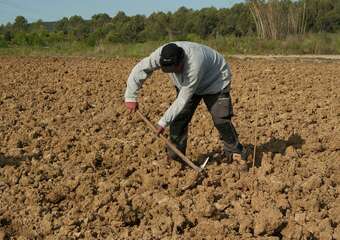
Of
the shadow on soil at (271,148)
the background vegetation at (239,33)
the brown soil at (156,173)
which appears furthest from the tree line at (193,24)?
the shadow on soil at (271,148)

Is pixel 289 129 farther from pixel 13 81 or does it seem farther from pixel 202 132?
pixel 13 81

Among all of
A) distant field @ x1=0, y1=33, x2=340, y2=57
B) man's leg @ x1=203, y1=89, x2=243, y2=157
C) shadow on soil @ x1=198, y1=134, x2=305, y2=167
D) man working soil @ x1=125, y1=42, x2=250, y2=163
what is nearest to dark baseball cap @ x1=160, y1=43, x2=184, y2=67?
man working soil @ x1=125, y1=42, x2=250, y2=163

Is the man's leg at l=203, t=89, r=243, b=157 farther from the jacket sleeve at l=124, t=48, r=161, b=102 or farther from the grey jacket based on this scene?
the jacket sleeve at l=124, t=48, r=161, b=102

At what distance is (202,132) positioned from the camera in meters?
6.59

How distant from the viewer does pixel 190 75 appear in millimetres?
4457

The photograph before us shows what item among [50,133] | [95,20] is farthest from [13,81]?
[95,20]

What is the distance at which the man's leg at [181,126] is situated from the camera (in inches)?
199

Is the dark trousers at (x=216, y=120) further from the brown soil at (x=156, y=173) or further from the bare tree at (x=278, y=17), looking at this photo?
the bare tree at (x=278, y=17)

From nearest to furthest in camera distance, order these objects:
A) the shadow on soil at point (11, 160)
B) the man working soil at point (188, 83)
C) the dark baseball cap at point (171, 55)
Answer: the dark baseball cap at point (171, 55) → the man working soil at point (188, 83) → the shadow on soil at point (11, 160)

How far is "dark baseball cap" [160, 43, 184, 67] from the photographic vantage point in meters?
4.24

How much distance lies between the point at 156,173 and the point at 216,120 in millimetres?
725

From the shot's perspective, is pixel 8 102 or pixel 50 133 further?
pixel 8 102

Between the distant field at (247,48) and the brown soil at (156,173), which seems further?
the distant field at (247,48)

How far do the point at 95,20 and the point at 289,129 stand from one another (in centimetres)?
3330
